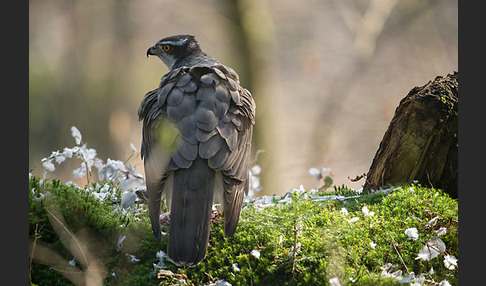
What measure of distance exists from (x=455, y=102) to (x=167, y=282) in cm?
283

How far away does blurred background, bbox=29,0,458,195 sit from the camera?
29.5 ft

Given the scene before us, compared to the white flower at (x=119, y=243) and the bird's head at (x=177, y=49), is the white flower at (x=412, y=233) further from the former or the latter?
the bird's head at (x=177, y=49)

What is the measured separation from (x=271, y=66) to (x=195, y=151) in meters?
6.00

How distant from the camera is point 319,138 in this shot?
11.2 metres

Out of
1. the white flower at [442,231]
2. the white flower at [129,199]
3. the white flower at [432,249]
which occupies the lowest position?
the white flower at [432,249]

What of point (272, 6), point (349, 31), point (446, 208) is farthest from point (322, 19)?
point (446, 208)

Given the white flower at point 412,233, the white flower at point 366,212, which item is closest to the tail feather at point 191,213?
the white flower at point 366,212

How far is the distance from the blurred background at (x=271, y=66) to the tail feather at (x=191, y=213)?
491 centimetres

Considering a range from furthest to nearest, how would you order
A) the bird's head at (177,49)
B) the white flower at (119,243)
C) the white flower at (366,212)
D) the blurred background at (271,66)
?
the blurred background at (271,66) < the bird's head at (177,49) < the white flower at (366,212) < the white flower at (119,243)

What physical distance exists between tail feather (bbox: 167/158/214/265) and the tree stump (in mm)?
1814

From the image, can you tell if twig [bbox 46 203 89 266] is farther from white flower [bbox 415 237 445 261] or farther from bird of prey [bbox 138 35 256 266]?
white flower [bbox 415 237 445 261]

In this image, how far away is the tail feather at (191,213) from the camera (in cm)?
340

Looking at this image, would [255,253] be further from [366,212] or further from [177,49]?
[177,49]

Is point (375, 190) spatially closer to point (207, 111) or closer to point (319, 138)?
point (207, 111)
